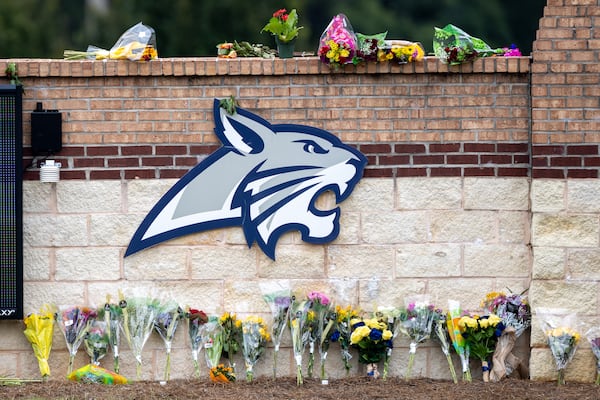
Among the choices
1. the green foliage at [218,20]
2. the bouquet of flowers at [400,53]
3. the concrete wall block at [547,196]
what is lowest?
the concrete wall block at [547,196]

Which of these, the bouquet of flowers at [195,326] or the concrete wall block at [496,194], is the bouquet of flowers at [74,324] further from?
the concrete wall block at [496,194]

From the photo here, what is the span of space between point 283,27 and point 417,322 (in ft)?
7.59

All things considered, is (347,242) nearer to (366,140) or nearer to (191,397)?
(366,140)

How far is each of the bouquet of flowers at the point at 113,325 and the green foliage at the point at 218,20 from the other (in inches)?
228

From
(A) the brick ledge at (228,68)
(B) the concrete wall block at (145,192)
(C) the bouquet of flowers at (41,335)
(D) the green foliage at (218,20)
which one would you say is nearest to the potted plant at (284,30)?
(A) the brick ledge at (228,68)

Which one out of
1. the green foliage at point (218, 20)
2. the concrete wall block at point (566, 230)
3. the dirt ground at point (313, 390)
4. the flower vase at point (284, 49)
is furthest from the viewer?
the green foliage at point (218, 20)

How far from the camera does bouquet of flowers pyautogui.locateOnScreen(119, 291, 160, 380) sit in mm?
8078

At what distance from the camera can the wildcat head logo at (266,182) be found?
26.6 feet

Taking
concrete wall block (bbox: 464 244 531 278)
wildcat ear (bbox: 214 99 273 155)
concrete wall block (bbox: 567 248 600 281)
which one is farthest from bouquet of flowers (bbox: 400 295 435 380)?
wildcat ear (bbox: 214 99 273 155)

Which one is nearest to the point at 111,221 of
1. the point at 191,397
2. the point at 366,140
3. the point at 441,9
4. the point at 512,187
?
the point at 191,397

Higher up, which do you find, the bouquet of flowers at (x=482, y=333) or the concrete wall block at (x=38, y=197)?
the concrete wall block at (x=38, y=197)

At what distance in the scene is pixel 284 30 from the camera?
816cm

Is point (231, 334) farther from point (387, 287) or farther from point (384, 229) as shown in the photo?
point (384, 229)

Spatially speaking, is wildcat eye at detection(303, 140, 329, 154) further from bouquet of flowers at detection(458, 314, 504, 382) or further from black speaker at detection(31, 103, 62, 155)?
black speaker at detection(31, 103, 62, 155)
